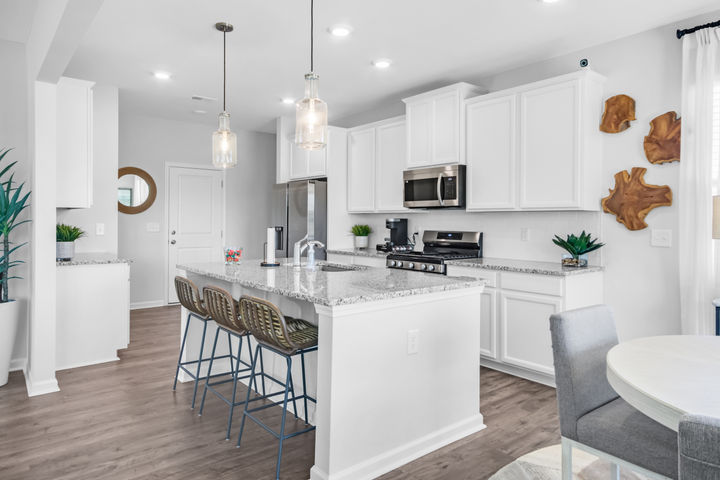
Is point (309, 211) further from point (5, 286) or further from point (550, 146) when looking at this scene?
point (5, 286)

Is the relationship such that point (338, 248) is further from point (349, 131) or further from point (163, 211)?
point (163, 211)

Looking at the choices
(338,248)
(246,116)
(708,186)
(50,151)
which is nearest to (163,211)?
(246,116)

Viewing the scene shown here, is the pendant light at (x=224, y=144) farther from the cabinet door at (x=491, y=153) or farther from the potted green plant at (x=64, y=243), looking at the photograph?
the cabinet door at (x=491, y=153)

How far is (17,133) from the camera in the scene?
12.3 feet

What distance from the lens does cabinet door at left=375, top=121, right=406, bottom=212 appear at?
16.4ft

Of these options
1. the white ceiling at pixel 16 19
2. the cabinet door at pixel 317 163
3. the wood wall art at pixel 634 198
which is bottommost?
the wood wall art at pixel 634 198

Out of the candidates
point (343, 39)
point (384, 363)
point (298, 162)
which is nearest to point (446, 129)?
point (343, 39)

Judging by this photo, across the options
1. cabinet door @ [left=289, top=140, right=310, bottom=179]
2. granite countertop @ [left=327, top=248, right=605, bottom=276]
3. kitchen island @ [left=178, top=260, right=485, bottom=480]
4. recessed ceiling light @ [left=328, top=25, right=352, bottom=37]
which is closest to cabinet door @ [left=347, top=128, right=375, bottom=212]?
cabinet door @ [left=289, top=140, right=310, bottom=179]

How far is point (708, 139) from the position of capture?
9.83 ft

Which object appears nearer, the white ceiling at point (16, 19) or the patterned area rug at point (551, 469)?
the patterned area rug at point (551, 469)

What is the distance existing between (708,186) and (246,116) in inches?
197

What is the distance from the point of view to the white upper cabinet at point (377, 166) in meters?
5.02

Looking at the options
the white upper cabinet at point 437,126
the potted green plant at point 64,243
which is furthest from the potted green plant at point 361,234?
the potted green plant at point 64,243

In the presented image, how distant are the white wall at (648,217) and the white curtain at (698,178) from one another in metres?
0.14
